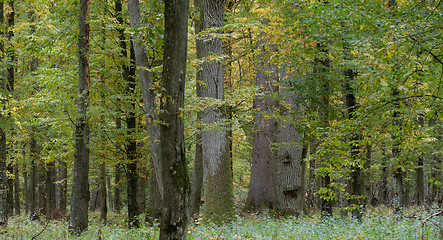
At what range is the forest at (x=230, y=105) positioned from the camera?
545cm

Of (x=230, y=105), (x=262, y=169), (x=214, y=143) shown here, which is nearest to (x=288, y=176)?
A: (x=262, y=169)

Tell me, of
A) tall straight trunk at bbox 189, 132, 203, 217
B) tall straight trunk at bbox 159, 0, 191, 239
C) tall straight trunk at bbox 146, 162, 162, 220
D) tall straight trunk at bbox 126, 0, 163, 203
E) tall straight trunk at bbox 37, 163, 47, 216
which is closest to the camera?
tall straight trunk at bbox 159, 0, 191, 239

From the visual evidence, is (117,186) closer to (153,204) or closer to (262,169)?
(153,204)

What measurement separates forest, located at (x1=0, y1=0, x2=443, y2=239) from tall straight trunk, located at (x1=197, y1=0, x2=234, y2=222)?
0.04 meters

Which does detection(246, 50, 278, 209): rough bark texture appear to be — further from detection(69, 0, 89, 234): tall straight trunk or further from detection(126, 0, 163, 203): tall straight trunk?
detection(126, 0, 163, 203): tall straight trunk

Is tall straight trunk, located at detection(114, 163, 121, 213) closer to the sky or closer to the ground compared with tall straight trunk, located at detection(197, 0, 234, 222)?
closer to the ground

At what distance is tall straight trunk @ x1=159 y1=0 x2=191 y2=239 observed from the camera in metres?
4.76

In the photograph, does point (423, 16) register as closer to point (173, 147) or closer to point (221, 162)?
point (173, 147)

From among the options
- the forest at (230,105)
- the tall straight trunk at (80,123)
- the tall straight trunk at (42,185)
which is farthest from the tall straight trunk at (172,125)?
the tall straight trunk at (42,185)

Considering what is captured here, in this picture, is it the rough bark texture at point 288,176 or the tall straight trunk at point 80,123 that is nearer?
the tall straight trunk at point 80,123

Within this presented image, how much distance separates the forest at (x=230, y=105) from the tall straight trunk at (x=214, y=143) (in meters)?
0.04

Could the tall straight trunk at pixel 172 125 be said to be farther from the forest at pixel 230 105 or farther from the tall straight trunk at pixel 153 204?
the tall straight trunk at pixel 153 204

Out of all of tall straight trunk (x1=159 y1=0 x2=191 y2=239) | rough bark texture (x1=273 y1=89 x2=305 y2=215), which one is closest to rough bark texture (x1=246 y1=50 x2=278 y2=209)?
rough bark texture (x1=273 y1=89 x2=305 y2=215)

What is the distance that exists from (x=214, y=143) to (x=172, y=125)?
6.10 metres
